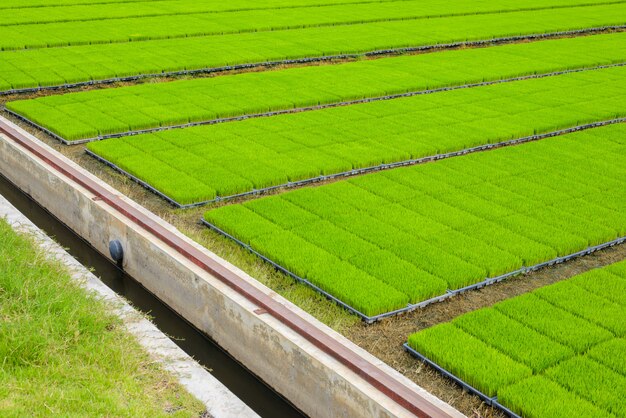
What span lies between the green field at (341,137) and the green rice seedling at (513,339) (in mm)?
4268

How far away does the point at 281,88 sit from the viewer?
16156 mm

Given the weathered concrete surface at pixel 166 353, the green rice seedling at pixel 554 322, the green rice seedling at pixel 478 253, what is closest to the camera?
the weathered concrete surface at pixel 166 353

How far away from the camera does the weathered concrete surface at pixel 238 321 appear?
642 cm

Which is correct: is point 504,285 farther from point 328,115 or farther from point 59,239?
point 328,115

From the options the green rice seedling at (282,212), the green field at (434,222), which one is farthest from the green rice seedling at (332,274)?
the green rice seedling at (282,212)

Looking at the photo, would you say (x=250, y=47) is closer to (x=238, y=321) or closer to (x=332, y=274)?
(x=332, y=274)

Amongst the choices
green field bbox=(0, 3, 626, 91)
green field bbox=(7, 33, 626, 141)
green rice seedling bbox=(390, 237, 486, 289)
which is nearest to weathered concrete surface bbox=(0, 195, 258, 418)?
green rice seedling bbox=(390, 237, 486, 289)

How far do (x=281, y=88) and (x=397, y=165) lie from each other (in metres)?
4.80

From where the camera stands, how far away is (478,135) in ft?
43.6

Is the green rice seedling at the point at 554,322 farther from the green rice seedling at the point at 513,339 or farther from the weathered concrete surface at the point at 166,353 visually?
the weathered concrete surface at the point at 166,353

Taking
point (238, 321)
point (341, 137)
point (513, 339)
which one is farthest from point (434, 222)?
point (341, 137)

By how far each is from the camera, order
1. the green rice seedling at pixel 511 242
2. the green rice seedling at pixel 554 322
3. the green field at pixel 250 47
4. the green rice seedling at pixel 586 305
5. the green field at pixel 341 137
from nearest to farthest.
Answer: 1. the green rice seedling at pixel 554 322
2. the green rice seedling at pixel 586 305
3. the green rice seedling at pixel 511 242
4. the green field at pixel 341 137
5. the green field at pixel 250 47

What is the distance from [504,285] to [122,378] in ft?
13.5

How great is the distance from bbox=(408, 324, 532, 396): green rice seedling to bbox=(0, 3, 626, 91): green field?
11.5 m
